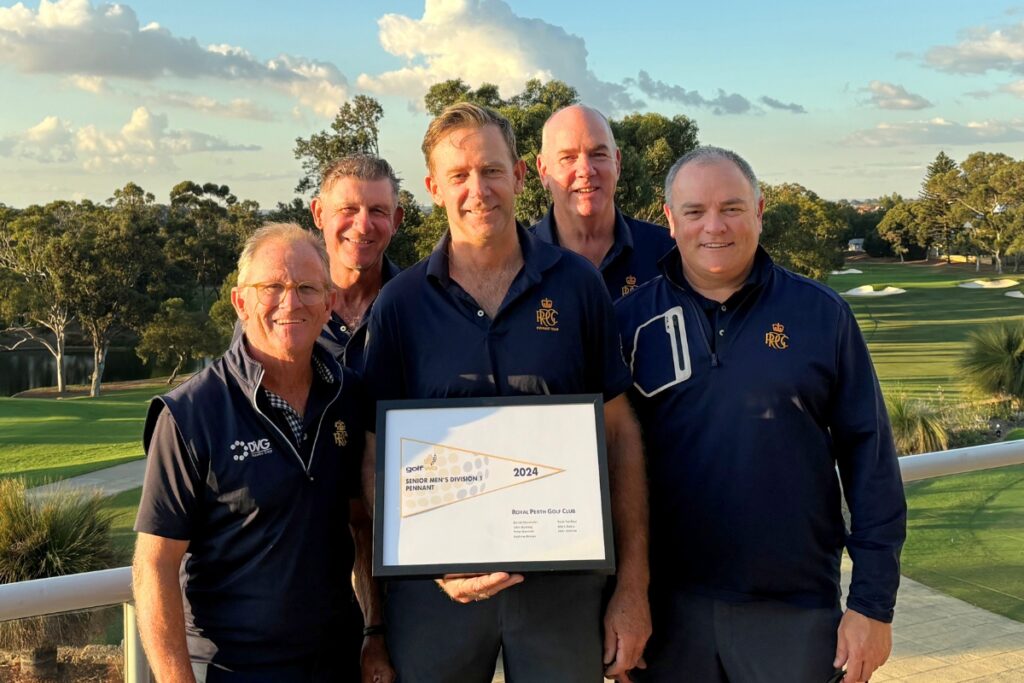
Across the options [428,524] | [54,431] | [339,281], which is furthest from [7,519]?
[54,431]

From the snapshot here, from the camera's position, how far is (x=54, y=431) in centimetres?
2373

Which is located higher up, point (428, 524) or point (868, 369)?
point (868, 369)

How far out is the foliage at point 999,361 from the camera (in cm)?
1678

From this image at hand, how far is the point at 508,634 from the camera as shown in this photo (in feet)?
7.86

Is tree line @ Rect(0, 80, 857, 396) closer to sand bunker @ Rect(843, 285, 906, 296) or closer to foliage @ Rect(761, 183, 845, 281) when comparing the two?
foliage @ Rect(761, 183, 845, 281)

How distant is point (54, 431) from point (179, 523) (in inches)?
969

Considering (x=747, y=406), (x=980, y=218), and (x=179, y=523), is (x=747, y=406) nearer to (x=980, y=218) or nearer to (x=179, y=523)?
(x=179, y=523)

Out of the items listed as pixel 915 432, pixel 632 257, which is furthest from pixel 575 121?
pixel 915 432

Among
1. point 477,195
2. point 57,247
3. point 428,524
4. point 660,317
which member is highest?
point 57,247

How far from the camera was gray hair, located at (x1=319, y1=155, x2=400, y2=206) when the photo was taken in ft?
12.9

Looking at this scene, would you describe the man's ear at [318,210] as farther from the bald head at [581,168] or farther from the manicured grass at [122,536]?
the manicured grass at [122,536]

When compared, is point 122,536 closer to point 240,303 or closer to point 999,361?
point 240,303

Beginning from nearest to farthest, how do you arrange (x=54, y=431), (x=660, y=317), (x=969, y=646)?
(x=660, y=317) < (x=969, y=646) < (x=54, y=431)

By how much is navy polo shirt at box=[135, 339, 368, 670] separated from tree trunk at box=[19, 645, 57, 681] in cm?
55
